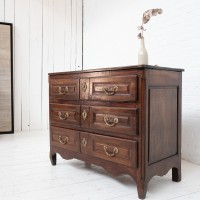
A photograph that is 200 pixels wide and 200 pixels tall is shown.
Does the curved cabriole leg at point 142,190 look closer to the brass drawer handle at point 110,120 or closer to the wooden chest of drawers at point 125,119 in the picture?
the wooden chest of drawers at point 125,119

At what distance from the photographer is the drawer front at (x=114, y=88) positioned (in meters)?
1.58

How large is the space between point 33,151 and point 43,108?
1393 mm

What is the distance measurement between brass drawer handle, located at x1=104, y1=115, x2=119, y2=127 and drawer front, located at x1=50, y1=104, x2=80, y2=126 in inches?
11.7

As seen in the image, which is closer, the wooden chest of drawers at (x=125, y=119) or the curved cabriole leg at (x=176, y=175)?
the wooden chest of drawers at (x=125, y=119)

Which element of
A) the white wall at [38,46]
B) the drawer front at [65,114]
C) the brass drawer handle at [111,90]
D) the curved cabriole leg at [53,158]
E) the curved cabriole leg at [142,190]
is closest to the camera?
the curved cabriole leg at [142,190]

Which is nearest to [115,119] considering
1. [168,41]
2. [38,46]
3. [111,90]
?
[111,90]

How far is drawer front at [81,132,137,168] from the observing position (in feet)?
5.24

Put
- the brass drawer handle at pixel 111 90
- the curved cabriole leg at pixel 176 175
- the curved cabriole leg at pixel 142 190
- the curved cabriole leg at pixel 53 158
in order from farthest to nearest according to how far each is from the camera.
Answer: the curved cabriole leg at pixel 53 158
the curved cabriole leg at pixel 176 175
the brass drawer handle at pixel 111 90
the curved cabriole leg at pixel 142 190

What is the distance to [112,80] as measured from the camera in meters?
1.69

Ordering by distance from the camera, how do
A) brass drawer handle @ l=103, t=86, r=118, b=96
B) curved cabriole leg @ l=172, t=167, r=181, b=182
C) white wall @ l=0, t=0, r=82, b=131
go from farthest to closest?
1. white wall @ l=0, t=0, r=82, b=131
2. curved cabriole leg @ l=172, t=167, r=181, b=182
3. brass drawer handle @ l=103, t=86, r=118, b=96

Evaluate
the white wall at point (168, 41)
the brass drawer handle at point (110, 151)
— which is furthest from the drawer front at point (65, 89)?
the white wall at point (168, 41)

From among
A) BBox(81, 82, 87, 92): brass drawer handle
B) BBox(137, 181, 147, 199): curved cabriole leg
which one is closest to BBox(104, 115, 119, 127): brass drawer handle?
BBox(81, 82, 87, 92): brass drawer handle

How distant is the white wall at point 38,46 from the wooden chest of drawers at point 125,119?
6.48 feet

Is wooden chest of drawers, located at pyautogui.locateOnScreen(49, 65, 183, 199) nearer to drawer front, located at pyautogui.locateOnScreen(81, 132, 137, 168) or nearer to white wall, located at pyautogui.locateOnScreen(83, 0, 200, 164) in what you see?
drawer front, located at pyautogui.locateOnScreen(81, 132, 137, 168)
